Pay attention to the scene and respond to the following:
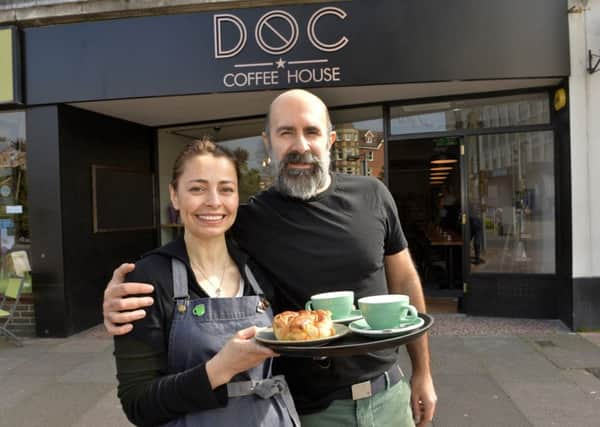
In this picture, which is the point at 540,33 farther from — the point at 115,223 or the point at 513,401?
the point at 115,223

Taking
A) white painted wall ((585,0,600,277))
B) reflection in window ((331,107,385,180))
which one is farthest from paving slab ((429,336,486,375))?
reflection in window ((331,107,385,180))

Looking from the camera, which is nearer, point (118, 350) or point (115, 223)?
point (118, 350)

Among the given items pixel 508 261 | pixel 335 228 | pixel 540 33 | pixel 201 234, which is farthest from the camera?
pixel 508 261

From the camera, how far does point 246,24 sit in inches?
237

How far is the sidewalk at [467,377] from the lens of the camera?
3916mm

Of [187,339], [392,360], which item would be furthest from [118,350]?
[392,360]

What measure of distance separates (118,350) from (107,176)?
6.38 meters

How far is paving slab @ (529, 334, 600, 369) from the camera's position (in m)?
4.88

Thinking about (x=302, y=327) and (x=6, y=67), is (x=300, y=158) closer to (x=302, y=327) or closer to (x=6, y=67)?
(x=302, y=327)

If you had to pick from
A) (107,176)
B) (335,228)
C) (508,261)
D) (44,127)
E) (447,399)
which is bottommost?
(447,399)

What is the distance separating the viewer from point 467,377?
463 cm

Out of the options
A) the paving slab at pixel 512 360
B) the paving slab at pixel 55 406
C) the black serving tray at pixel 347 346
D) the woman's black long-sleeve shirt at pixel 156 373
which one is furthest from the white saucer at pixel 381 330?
the paving slab at pixel 512 360

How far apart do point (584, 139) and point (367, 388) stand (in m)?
5.47

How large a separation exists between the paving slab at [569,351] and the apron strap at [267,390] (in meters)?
4.33
